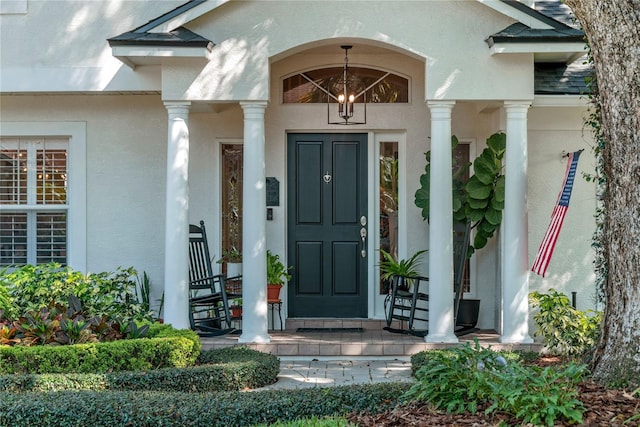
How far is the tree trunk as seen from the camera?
5902 millimetres

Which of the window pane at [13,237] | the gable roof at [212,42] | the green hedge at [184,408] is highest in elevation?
the gable roof at [212,42]

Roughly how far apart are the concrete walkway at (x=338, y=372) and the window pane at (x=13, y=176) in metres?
4.35

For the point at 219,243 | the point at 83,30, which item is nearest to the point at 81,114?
the point at 83,30

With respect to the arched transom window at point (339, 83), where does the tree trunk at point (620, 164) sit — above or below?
below

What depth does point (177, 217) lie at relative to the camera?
9844 millimetres

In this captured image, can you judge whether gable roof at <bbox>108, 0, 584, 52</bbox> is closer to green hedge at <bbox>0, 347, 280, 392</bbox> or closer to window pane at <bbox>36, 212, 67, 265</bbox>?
window pane at <bbox>36, 212, 67, 265</bbox>

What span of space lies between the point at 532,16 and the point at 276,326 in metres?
5.00

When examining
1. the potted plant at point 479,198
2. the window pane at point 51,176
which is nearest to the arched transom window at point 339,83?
the potted plant at point 479,198

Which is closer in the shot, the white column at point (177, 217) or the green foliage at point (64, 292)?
the green foliage at point (64, 292)

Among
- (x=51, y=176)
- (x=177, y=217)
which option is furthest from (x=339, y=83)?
(x=51, y=176)

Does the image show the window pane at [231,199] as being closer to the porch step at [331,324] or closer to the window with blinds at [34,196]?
the porch step at [331,324]

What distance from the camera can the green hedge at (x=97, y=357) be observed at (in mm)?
7723

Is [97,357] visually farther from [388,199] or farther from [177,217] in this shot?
[388,199]

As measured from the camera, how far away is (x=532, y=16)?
9.48 m
